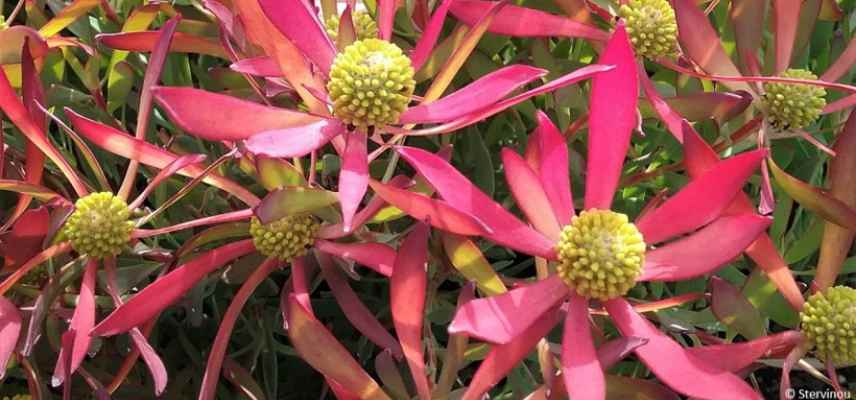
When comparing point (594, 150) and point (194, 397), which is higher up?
point (594, 150)

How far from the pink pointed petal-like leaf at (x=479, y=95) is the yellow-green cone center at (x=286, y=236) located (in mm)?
124

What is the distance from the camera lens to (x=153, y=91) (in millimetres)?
542

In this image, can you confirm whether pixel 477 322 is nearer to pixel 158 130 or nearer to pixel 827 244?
pixel 827 244

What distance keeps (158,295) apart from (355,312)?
0.47ft

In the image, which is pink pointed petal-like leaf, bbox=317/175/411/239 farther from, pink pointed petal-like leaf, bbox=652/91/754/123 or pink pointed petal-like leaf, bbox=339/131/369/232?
Result: pink pointed petal-like leaf, bbox=652/91/754/123

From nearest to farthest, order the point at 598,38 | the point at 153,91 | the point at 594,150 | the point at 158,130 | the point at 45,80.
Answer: the point at 153,91, the point at 594,150, the point at 598,38, the point at 45,80, the point at 158,130

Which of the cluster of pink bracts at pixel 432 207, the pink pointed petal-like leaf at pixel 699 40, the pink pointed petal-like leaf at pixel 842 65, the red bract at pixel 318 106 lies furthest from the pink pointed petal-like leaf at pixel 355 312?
the pink pointed petal-like leaf at pixel 842 65

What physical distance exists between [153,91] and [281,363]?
53 centimetres

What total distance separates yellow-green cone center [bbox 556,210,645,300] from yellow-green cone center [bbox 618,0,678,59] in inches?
7.6

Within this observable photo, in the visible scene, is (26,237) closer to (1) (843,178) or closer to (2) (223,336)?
(2) (223,336)

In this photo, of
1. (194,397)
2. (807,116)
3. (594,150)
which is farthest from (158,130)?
(807,116)

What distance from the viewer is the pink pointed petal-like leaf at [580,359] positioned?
1.90 feet

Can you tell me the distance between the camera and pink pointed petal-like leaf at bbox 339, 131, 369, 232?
1.75 ft

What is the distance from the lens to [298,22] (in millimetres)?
604
